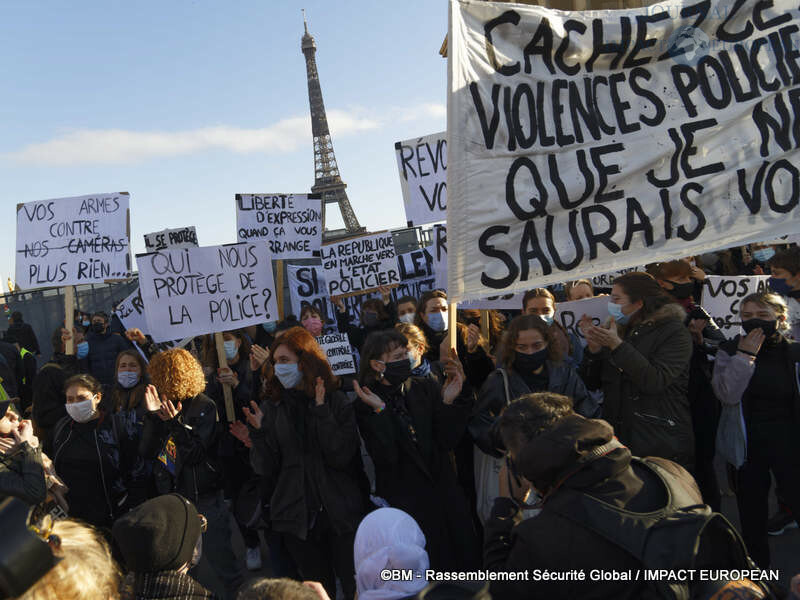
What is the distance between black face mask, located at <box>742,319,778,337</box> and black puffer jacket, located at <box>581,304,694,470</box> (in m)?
0.48

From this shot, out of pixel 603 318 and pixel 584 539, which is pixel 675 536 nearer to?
pixel 584 539

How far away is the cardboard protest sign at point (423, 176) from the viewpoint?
31.9 ft

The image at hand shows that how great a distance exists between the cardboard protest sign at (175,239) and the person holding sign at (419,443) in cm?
517

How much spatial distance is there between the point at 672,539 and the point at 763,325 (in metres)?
2.94

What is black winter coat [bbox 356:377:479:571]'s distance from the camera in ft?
12.8

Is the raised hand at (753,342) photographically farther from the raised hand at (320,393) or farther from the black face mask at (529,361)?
the raised hand at (320,393)

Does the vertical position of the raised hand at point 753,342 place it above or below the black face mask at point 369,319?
below

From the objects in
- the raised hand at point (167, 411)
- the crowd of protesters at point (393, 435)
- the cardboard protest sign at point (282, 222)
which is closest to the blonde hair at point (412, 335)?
the crowd of protesters at point (393, 435)

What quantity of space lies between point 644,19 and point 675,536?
3456 mm

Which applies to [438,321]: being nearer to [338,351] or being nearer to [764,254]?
[338,351]

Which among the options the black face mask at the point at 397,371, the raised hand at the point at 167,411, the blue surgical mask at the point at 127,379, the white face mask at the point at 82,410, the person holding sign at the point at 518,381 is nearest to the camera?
the person holding sign at the point at 518,381

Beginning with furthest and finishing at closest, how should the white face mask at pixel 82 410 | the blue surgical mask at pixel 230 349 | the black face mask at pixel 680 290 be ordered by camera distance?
1. the blue surgical mask at pixel 230 349
2. the black face mask at pixel 680 290
3. the white face mask at pixel 82 410

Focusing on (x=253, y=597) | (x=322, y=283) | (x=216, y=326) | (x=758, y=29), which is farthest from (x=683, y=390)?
(x=322, y=283)

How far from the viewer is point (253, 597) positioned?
180 cm
